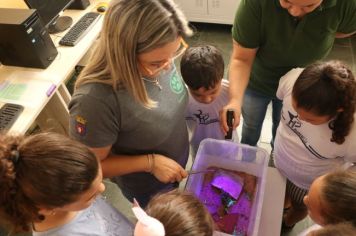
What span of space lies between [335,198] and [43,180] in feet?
2.52

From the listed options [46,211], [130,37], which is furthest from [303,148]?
[46,211]

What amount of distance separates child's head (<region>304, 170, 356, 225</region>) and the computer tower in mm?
1582

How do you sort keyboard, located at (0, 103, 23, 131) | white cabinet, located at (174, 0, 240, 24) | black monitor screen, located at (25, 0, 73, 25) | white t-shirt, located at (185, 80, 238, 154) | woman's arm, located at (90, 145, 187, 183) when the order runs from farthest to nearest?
1. white cabinet, located at (174, 0, 240, 24)
2. black monitor screen, located at (25, 0, 73, 25)
3. keyboard, located at (0, 103, 23, 131)
4. white t-shirt, located at (185, 80, 238, 154)
5. woman's arm, located at (90, 145, 187, 183)

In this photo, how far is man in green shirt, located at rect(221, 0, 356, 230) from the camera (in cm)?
114

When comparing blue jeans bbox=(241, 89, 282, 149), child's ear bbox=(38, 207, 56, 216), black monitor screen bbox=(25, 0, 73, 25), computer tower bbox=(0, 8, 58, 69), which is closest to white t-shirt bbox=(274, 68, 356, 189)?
blue jeans bbox=(241, 89, 282, 149)

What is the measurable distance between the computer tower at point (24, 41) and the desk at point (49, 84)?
44 millimetres

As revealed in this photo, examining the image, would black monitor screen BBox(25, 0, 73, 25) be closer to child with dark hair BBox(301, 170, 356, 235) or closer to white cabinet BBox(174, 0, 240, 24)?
white cabinet BBox(174, 0, 240, 24)

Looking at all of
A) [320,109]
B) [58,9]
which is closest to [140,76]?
[320,109]

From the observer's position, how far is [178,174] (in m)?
1.08

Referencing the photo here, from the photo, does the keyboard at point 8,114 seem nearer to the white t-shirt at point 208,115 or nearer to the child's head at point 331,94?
the white t-shirt at point 208,115

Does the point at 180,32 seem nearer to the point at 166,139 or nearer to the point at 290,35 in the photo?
the point at 166,139

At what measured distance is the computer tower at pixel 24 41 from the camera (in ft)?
5.56

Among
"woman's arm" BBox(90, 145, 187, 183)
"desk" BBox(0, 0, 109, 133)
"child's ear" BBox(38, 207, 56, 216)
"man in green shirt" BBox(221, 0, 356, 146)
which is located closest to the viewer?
"child's ear" BBox(38, 207, 56, 216)

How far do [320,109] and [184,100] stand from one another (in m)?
0.46
